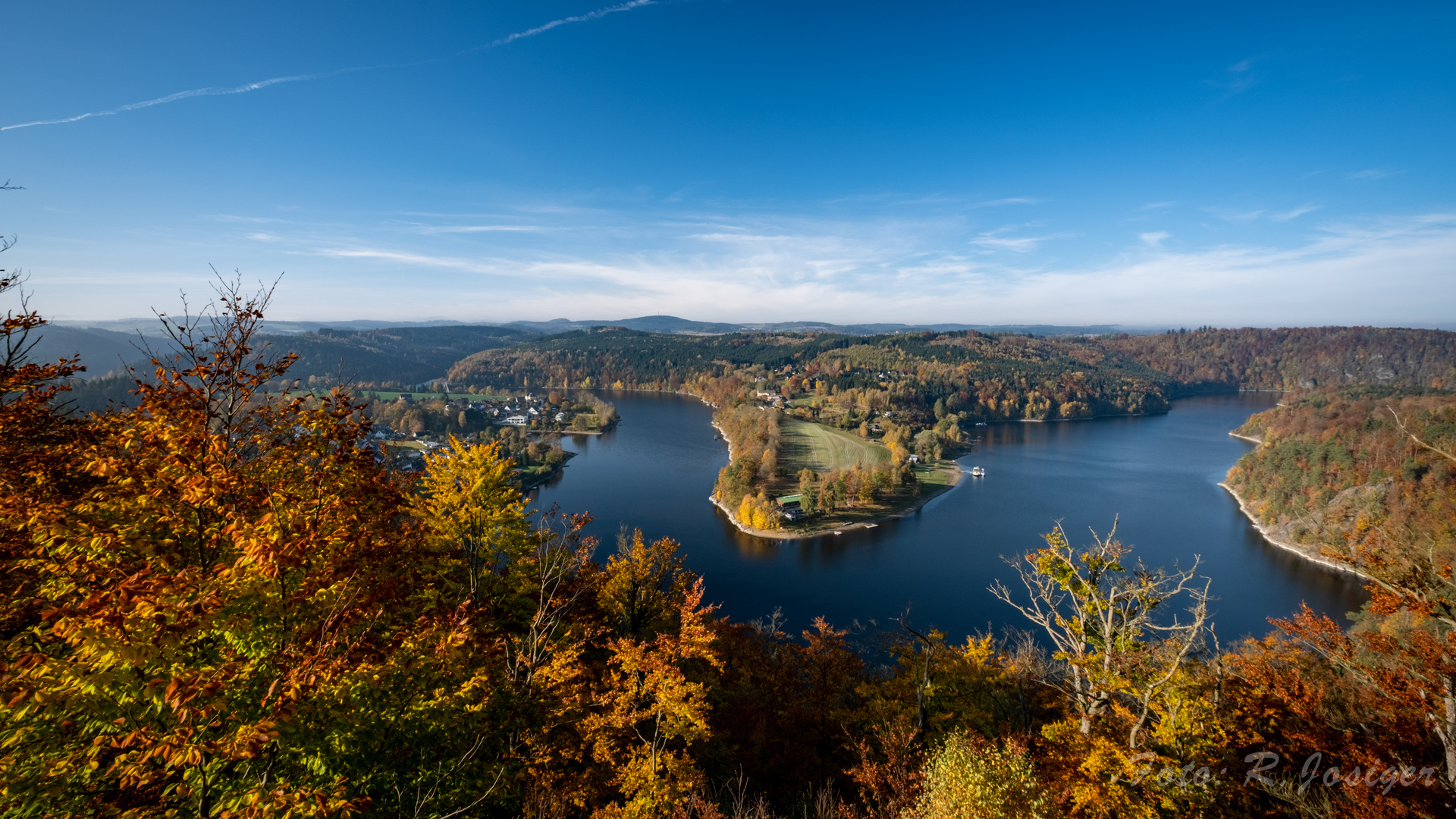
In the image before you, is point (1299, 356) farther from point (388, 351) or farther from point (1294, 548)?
point (388, 351)

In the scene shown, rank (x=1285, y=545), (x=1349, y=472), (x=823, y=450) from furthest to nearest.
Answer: (x=823, y=450) < (x=1349, y=472) < (x=1285, y=545)

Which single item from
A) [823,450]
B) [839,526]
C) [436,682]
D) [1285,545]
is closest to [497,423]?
[823,450]

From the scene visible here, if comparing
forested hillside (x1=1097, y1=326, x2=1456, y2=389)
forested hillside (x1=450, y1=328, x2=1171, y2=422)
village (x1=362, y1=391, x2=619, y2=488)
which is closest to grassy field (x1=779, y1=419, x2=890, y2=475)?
forested hillside (x1=450, y1=328, x2=1171, y2=422)

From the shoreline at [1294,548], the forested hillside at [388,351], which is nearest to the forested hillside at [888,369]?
the forested hillside at [388,351]

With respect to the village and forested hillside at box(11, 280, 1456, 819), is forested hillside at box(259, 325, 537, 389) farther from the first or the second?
forested hillside at box(11, 280, 1456, 819)

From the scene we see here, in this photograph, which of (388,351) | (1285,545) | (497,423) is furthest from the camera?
(388,351)

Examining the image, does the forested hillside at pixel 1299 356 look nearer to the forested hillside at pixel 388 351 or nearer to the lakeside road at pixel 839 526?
the lakeside road at pixel 839 526
